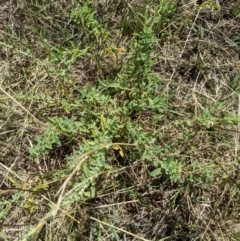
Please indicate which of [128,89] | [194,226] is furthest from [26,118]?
[194,226]

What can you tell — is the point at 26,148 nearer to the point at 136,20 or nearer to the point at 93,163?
the point at 93,163

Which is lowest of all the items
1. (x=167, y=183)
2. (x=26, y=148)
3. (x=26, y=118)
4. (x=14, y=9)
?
(x=167, y=183)

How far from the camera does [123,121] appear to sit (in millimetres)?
2193

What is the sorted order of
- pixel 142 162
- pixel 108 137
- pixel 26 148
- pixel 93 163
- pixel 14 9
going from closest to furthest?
pixel 93 163, pixel 108 137, pixel 142 162, pixel 26 148, pixel 14 9

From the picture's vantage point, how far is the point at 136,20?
2.35 meters

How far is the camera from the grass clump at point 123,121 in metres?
2.15

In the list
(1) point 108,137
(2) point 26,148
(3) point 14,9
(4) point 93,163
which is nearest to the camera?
(4) point 93,163

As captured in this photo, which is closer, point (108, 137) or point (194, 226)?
point (108, 137)

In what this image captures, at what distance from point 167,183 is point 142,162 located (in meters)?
A: 0.19

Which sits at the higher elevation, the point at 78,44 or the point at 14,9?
the point at 14,9

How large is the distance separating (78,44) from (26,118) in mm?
506

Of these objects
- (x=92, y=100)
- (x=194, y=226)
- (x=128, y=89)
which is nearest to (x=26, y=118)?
(x=92, y=100)

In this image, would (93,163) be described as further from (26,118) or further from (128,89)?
(26,118)

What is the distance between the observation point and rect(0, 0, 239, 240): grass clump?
2.15m
